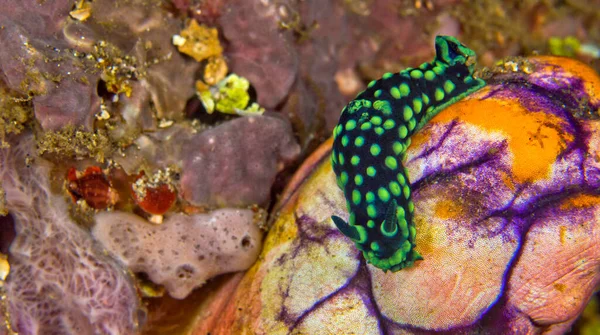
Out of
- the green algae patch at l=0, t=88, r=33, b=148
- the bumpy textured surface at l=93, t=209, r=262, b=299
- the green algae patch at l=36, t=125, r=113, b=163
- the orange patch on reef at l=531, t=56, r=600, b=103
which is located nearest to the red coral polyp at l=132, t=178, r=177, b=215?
the bumpy textured surface at l=93, t=209, r=262, b=299

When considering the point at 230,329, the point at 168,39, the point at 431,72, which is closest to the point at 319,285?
the point at 230,329

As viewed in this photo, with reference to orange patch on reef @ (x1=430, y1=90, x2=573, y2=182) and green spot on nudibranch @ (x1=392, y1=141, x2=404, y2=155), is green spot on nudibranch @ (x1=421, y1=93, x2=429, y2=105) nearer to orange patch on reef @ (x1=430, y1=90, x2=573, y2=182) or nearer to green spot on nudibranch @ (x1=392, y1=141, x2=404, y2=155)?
orange patch on reef @ (x1=430, y1=90, x2=573, y2=182)

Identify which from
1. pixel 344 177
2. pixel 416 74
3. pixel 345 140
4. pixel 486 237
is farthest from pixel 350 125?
pixel 486 237

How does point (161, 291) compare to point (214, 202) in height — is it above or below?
below

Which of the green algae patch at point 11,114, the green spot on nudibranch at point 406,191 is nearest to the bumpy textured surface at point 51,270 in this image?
the green algae patch at point 11,114

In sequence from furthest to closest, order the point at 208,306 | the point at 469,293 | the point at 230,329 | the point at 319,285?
the point at 208,306 → the point at 230,329 → the point at 319,285 → the point at 469,293

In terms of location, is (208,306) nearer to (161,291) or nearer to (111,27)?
(161,291)

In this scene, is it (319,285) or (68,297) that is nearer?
(319,285)
